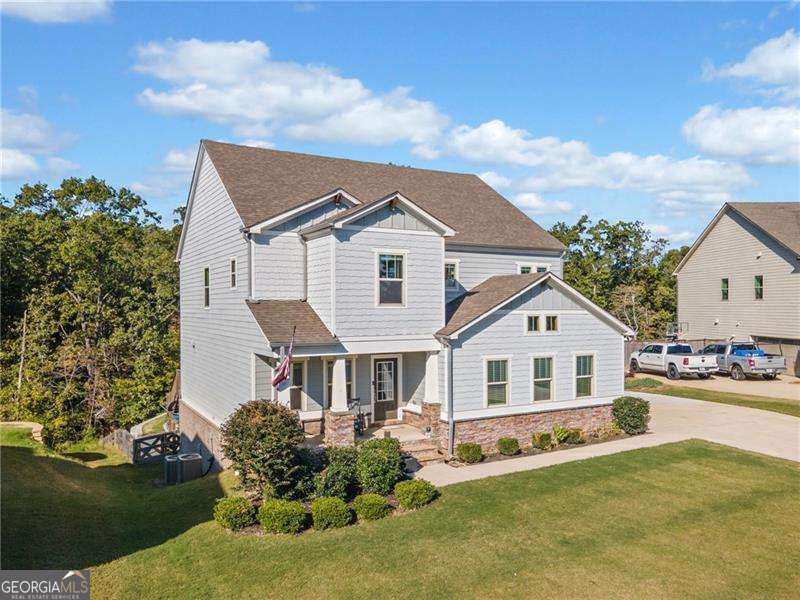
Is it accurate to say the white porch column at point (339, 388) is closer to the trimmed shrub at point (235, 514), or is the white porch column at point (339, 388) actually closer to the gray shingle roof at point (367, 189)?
the trimmed shrub at point (235, 514)

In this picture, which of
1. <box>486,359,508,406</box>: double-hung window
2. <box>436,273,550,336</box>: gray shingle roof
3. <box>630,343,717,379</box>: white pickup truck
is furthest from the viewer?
<box>630,343,717,379</box>: white pickup truck

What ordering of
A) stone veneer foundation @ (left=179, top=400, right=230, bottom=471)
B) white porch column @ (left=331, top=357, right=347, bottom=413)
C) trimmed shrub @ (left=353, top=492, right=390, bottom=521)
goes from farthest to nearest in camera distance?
stone veneer foundation @ (left=179, top=400, right=230, bottom=471), white porch column @ (left=331, top=357, right=347, bottom=413), trimmed shrub @ (left=353, top=492, right=390, bottom=521)

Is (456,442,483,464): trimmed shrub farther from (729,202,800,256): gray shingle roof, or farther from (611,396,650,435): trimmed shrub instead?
(729,202,800,256): gray shingle roof

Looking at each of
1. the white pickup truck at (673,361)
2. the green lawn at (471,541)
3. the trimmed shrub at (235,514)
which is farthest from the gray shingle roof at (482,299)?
the white pickup truck at (673,361)

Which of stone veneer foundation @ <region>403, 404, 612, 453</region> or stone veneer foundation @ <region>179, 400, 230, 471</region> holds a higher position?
stone veneer foundation @ <region>403, 404, 612, 453</region>

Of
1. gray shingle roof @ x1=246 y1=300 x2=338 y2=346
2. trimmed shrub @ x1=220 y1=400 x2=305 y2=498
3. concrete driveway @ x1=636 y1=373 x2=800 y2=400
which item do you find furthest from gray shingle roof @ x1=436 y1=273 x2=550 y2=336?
concrete driveway @ x1=636 y1=373 x2=800 y2=400

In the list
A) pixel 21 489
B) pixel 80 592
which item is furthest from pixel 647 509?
pixel 21 489

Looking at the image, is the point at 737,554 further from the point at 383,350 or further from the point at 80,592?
the point at 80,592
